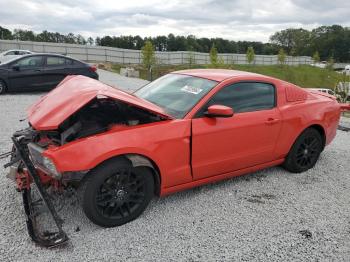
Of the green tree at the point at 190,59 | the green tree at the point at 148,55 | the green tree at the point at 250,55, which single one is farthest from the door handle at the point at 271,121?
the green tree at the point at 250,55

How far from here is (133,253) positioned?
2.85 m

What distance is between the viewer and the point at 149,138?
324cm

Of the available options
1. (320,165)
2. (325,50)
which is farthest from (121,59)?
(325,50)

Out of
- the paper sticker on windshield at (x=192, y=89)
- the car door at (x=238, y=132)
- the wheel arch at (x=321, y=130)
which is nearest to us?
the car door at (x=238, y=132)

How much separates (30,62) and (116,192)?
30.3 ft

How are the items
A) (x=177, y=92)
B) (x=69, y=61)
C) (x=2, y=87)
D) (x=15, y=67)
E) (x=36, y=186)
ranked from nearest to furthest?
(x=36, y=186) → (x=177, y=92) → (x=15, y=67) → (x=2, y=87) → (x=69, y=61)

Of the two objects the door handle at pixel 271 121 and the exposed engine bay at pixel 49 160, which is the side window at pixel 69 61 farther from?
the door handle at pixel 271 121

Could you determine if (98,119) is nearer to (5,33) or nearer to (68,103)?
(68,103)

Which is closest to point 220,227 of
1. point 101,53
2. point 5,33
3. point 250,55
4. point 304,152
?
point 304,152

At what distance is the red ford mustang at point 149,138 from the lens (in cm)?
300

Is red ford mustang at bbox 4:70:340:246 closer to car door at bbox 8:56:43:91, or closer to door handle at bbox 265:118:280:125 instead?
door handle at bbox 265:118:280:125

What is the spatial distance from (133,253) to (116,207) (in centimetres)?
53

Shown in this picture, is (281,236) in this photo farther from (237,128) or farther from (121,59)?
(121,59)

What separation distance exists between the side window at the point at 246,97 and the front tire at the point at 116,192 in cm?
103
